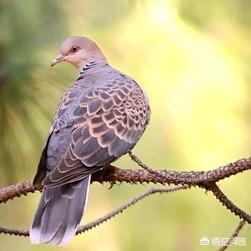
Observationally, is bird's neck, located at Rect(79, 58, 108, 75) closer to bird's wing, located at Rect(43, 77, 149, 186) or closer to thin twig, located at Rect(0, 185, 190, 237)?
bird's wing, located at Rect(43, 77, 149, 186)

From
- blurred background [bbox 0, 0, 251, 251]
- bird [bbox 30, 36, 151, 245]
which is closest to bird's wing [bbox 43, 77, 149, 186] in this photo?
bird [bbox 30, 36, 151, 245]

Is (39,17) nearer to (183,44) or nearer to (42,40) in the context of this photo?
(42,40)

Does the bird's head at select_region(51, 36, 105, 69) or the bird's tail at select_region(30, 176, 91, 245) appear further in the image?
the bird's head at select_region(51, 36, 105, 69)

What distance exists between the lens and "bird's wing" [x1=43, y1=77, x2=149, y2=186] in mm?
1211

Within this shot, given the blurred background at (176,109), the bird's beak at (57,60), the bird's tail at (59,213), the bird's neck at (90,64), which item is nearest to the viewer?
the bird's tail at (59,213)

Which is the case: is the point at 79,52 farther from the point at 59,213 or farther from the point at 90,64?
the point at 59,213

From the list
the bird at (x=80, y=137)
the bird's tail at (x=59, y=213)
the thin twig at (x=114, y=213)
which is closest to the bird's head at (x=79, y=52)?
the bird at (x=80, y=137)

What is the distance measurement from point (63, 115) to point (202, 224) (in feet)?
1.95

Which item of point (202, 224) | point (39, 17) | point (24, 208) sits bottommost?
point (24, 208)

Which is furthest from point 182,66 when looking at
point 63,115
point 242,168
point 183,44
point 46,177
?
point 242,168

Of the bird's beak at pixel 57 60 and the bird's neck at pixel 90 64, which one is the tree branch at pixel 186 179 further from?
the bird's neck at pixel 90 64

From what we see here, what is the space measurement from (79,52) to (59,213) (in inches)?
14.8

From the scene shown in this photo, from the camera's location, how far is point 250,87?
1.89m

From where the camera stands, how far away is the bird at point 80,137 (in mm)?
1160
